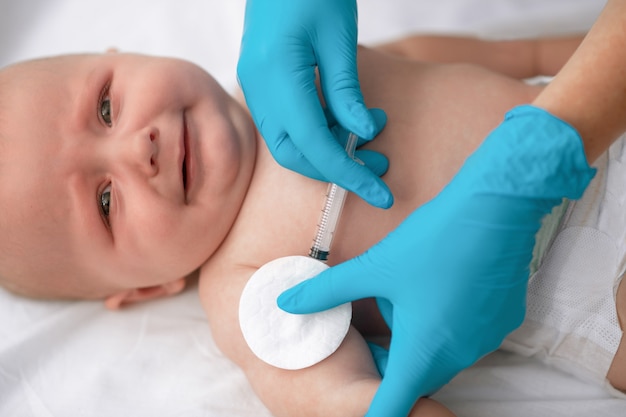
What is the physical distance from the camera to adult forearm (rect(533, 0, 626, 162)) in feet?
3.39

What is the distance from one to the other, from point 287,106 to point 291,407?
64 centimetres

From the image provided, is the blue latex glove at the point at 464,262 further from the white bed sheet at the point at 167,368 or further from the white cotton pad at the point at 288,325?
the white bed sheet at the point at 167,368

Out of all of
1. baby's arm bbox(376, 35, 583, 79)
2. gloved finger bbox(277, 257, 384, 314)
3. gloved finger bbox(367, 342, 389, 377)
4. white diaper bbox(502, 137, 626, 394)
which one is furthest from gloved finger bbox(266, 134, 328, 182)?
baby's arm bbox(376, 35, 583, 79)

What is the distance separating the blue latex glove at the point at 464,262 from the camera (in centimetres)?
99

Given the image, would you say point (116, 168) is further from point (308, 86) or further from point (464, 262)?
point (464, 262)

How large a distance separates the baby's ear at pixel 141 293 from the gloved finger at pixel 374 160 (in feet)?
2.14

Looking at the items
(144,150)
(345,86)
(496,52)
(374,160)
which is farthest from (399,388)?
(496,52)

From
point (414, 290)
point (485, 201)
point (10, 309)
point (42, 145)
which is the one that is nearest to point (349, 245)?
point (414, 290)

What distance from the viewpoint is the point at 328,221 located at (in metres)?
1.31

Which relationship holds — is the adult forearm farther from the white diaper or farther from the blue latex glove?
the white diaper

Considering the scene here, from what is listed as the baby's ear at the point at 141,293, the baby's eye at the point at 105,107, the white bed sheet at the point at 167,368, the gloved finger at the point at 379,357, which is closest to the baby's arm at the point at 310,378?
the gloved finger at the point at 379,357

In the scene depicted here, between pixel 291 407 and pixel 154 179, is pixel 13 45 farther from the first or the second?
pixel 291 407

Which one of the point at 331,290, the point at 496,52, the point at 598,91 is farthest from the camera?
the point at 496,52

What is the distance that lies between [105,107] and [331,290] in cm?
75
